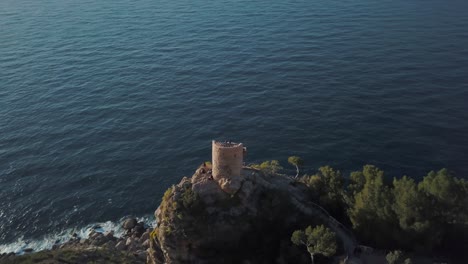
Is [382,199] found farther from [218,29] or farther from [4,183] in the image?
[218,29]

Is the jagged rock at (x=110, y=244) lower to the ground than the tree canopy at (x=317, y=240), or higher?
lower

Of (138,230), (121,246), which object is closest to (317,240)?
(121,246)

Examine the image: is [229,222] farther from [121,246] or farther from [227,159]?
[121,246]

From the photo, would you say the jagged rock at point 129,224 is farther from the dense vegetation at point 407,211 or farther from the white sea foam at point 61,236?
the dense vegetation at point 407,211

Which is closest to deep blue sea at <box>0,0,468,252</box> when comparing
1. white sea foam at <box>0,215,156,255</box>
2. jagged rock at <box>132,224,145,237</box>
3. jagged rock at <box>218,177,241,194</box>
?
white sea foam at <box>0,215,156,255</box>

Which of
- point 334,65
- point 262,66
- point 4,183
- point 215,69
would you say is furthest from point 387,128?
point 4,183

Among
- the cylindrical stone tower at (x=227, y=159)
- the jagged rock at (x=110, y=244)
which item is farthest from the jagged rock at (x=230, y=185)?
the jagged rock at (x=110, y=244)

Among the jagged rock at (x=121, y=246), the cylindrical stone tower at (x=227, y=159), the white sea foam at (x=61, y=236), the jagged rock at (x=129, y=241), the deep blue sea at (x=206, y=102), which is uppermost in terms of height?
the cylindrical stone tower at (x=227, y=159)

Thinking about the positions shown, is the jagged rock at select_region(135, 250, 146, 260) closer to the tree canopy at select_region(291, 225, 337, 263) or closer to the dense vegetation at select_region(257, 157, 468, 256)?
the tree canopy at select_region(291, 225, 337, 263)
